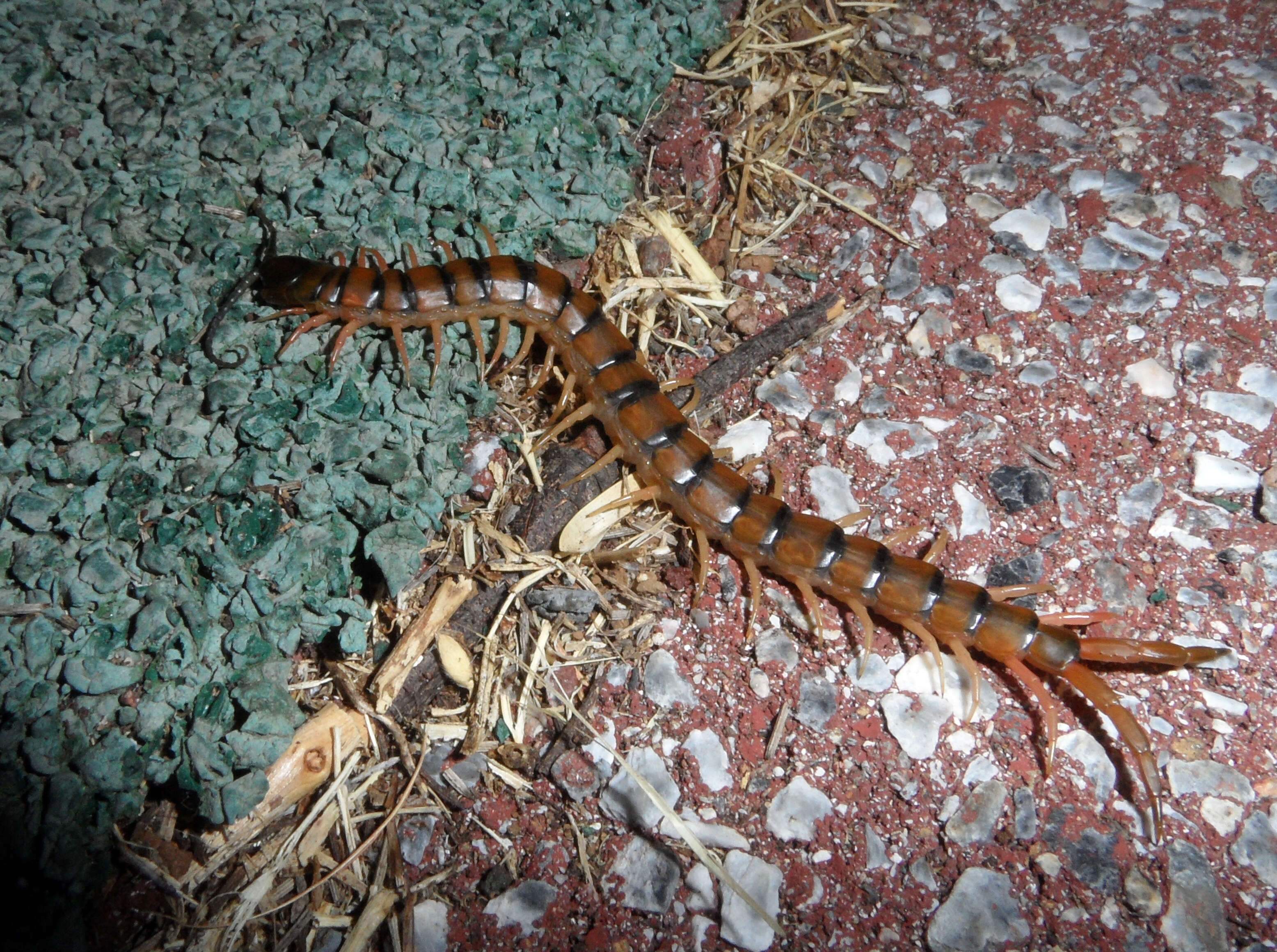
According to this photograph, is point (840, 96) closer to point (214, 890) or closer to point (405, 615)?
point (405, 615)

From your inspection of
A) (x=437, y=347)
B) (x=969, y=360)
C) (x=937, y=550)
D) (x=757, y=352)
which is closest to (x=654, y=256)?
(x=757, y=352)

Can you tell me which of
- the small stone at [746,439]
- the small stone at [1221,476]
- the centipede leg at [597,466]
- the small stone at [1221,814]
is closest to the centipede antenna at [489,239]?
the centipede leg at [597,466]

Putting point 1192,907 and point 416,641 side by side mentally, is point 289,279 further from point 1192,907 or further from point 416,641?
point 1192,907

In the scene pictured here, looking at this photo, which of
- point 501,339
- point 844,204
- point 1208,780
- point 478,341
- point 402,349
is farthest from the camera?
point 844,204

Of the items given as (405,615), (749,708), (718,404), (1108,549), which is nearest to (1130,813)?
(1108,549)

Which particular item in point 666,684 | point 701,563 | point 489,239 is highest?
point 489,239

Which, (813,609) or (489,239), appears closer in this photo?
(813,609)

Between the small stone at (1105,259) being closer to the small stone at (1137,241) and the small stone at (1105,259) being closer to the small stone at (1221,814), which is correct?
the small stone at (1137,241)
